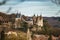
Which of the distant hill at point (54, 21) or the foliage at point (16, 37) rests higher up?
the distant hill at point (54, 21)

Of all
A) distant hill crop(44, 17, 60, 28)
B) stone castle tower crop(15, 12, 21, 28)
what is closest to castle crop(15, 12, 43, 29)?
stone castle tower crop(15, 12, 21, 28)

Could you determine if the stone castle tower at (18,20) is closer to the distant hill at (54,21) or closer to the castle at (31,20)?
the castle at (31,20)

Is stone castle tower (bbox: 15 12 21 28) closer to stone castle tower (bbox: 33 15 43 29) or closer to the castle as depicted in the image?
the castle

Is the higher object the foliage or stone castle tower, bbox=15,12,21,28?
stone castle tower, bbox=15,12,21,28

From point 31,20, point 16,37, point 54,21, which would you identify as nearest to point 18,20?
point 31,20

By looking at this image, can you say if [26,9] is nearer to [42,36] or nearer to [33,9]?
[33,9]

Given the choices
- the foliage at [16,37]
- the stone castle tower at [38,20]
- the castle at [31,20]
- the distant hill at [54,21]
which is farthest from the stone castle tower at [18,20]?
the distant hill at [54,21]

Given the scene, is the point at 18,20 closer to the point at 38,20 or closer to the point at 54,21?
the point at 38,20

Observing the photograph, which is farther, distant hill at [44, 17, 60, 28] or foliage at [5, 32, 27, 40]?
distant hill at [44, 17, 60, 28]

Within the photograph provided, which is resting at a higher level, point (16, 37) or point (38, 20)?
point (38, 20)

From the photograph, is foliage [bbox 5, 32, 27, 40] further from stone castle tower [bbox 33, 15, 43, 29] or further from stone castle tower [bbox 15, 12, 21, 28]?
stone castle tower [bbox 33, 15, 43, 29]

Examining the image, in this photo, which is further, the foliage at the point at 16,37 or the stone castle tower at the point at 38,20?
the stone castle tower at the point at 38,20

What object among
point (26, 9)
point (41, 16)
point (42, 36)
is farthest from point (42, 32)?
point (26, 9)

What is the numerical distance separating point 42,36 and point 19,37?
54 centimetres
